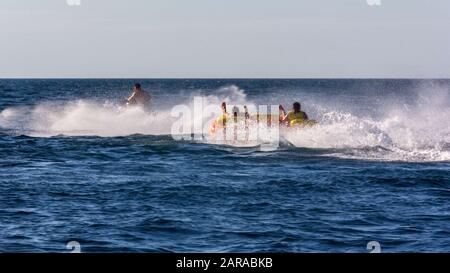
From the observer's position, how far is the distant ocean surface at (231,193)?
394 inches

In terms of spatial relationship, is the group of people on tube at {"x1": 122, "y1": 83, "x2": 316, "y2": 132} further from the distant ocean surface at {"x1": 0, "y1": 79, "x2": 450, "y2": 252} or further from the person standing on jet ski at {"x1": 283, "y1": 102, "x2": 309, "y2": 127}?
the distant ocean surface at {"x1": 0, "y1": 79, "x2": 450, "y2": 252}

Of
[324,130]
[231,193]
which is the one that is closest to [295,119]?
[324,130]

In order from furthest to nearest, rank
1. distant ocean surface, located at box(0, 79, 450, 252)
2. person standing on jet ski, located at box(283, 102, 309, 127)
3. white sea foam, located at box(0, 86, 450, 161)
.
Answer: person standing on jet ski, located at box(283, 102, 309, 127)
white sea foam, located at box(0, 86, 450, 161)
distant ocean surface, located at box(0, 79, 450, 252)

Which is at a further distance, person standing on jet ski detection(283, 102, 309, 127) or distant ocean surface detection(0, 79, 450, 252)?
person standing on jet ski detection(283, 102, 309, 127)

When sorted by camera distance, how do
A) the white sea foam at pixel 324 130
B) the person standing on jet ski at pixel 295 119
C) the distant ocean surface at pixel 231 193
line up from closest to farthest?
the distant ocean surface at pixel 231 193 < the white sea foam at pixel 324 130 < the person standing on jet ski at pixel 295 119

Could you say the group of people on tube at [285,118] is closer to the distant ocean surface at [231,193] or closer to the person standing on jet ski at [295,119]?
the person standing on jet ski at [295,119]

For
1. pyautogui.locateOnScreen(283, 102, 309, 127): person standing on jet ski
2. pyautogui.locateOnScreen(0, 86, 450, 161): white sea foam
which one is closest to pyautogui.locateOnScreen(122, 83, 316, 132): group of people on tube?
pyautogui.locateOnScreen(283, 102, 309, 127): person standing on jet ski

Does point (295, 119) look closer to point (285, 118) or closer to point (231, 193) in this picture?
point (285, 118)

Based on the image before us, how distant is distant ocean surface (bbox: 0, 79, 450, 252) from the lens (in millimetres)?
10000

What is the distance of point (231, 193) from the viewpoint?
1370 centimetres

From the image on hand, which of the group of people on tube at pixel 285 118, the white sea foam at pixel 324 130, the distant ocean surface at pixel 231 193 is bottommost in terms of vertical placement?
the distant ocean surface at pixel 231 193

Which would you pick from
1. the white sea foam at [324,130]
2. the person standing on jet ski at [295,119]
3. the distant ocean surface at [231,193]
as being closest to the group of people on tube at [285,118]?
the person standing on jet ski at [295,119]

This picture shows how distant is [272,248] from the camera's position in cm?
946

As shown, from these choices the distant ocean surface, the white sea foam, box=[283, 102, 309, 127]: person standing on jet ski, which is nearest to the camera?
the distant ocean surface
